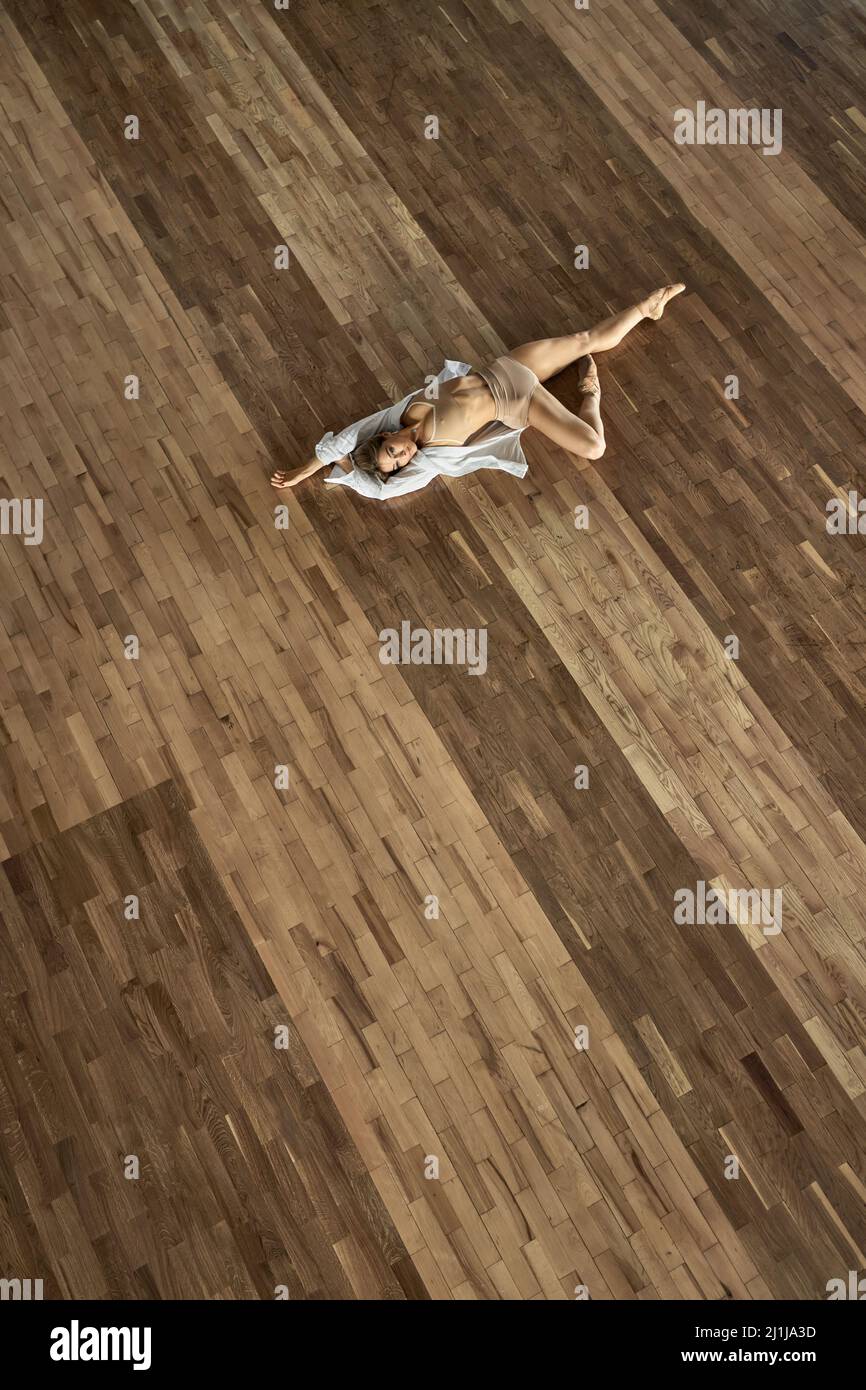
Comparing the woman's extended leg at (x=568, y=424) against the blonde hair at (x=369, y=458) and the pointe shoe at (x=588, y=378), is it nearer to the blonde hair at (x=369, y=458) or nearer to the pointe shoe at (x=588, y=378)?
the pointe shoe at (x=588, y=378)

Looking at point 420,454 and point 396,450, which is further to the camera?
point 420,454

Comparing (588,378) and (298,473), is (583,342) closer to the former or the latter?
(588,378)

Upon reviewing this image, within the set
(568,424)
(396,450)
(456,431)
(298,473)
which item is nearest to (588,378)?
(568,424)

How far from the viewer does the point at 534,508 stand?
3.31 meters

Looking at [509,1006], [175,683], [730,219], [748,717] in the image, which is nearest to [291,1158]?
[509,1006]

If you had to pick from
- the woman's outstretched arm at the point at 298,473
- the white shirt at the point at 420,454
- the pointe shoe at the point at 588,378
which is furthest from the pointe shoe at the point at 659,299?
the woman's outstretched arm at the point at 298,473

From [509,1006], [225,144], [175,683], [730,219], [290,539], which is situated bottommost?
[509,1006]

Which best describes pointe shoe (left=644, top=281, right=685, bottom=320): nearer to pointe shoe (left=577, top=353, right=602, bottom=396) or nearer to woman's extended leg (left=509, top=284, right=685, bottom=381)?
woman's extended leg (left=509, top=284, right=685, bottom=381)

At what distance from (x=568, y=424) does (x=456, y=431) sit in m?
0.37

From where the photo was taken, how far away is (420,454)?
3.15m

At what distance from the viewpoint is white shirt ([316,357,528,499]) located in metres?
3.18

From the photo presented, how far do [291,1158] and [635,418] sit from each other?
254cm

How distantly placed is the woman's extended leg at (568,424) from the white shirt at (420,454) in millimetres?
93
